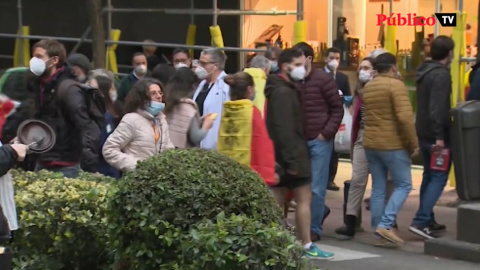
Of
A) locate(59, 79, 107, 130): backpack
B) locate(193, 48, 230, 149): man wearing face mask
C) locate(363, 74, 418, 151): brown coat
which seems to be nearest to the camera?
locate(59, 79, 107, 130): backpack

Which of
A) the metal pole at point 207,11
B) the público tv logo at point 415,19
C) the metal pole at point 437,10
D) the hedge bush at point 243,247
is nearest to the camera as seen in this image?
the hedge bush at point 243,247

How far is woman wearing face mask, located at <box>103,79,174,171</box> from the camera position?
7922 mm

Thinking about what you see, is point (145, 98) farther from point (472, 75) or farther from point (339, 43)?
point (339, 43)

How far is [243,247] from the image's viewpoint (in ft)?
18.0

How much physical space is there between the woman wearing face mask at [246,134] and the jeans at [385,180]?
1.53m

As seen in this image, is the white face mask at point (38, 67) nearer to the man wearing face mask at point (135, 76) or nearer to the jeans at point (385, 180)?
the jeans at point (385, 180)

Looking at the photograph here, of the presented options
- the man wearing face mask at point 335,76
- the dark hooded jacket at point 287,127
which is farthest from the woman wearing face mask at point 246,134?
the man wearing face mask at point 335,76

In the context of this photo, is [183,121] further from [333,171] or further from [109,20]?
[109,20]

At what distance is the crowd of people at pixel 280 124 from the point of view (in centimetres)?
805

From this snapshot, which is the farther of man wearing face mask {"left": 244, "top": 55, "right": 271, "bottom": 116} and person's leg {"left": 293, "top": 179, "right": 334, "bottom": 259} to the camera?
man wearing face mask {"left": 244, "top": 55, "right": 271, "bottom": 116}

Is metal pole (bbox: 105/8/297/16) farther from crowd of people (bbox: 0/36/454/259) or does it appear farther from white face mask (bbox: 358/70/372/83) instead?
white face mask (bbox: 358/70/372/83)

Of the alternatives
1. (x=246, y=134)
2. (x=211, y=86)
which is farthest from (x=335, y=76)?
(x=246, y=134)

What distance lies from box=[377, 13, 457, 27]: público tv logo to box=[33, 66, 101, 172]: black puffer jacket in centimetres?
690

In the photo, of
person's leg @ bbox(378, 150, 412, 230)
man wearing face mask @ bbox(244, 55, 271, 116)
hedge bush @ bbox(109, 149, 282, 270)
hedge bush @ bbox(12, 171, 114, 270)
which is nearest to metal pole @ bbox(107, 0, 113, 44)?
man wearing face mask @ bbox(244, 55, 271, 116)
